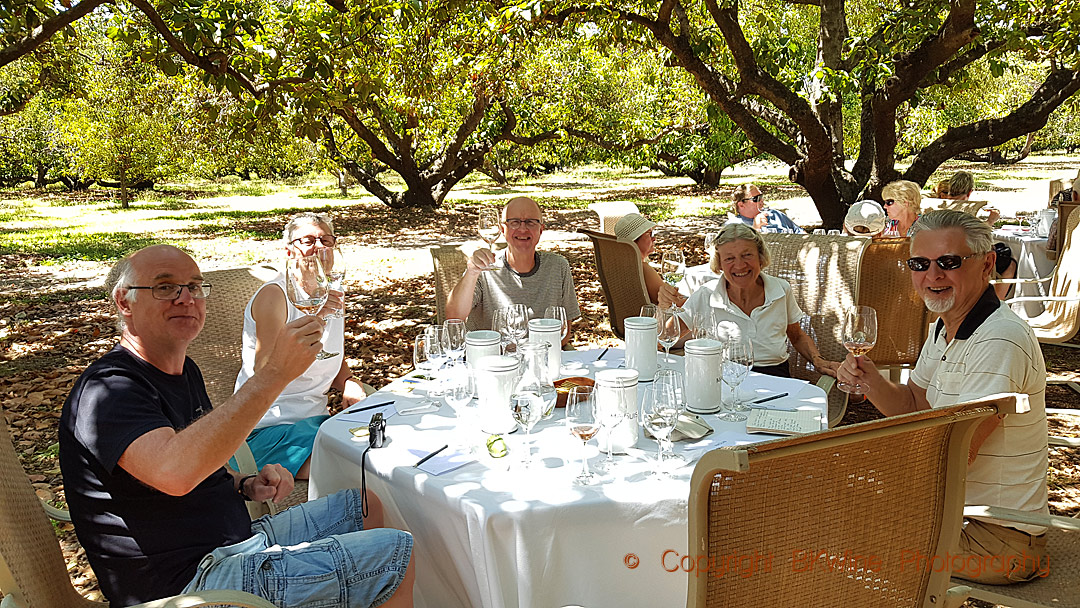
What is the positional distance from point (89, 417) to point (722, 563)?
1.78 meters

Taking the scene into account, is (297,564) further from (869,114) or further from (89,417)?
(869,114)

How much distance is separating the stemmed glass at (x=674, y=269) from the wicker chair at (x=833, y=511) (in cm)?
332

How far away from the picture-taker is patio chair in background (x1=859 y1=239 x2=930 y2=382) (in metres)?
5.00

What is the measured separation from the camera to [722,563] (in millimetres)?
1738

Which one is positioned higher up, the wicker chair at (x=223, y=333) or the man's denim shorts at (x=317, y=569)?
the wicker chair at (x=223, y=333)

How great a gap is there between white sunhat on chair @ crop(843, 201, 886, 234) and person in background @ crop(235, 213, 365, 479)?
5377 millimetres

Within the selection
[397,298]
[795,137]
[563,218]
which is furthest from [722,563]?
[563,218]

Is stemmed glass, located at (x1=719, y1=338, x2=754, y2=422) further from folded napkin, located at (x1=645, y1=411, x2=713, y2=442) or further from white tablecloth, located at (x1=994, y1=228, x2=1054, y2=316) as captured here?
white tablecloth, located at (x1=994, y1=228, x2=1054, y2=316)

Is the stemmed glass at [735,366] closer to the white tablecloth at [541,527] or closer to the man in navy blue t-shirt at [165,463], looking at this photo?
the white tablecloth at [541,527]

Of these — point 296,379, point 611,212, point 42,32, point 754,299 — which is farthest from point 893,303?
point 42,32

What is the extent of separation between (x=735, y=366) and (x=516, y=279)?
2106 millimetres

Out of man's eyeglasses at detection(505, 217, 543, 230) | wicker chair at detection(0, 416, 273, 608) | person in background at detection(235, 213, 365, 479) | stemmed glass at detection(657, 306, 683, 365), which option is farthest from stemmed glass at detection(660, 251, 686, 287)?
wicker chair at detection(0, 416, 273, 608)

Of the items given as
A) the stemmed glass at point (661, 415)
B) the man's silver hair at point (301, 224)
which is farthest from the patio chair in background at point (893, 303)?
the man's silver hair at point (301, 224)

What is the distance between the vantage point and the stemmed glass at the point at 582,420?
233cm
